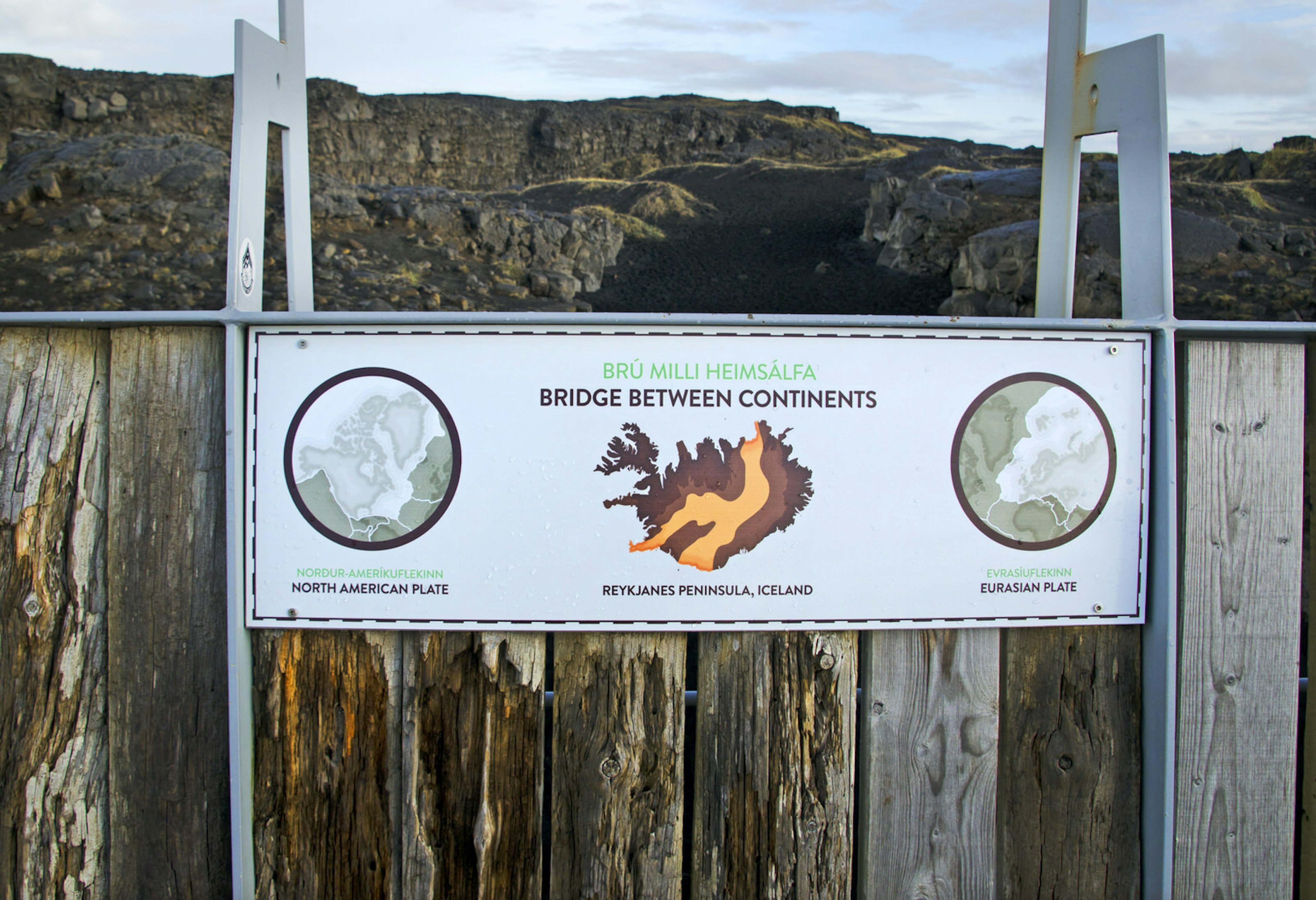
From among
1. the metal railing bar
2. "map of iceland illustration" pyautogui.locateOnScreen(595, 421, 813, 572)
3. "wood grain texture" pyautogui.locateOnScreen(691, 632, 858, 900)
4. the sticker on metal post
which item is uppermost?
the sticker on metal post

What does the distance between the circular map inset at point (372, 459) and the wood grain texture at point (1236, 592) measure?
1.46 m

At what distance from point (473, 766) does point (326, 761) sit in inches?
11.3

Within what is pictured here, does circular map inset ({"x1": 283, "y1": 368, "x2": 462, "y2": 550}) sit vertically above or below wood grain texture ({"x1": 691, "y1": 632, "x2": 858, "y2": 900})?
above

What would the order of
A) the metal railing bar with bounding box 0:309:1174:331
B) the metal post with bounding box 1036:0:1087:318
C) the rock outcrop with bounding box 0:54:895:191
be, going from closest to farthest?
the metal railing bar with bounding box 0:309:1174:331 < the metal post with bounding box 1036:0:1087:318 < the rock outcrop with bounding box 0:54:895:191

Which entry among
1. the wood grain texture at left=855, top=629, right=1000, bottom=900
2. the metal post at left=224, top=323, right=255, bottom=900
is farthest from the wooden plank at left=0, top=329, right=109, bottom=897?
the wood grain texture at left=855, top=629, right=1000, bottom=900

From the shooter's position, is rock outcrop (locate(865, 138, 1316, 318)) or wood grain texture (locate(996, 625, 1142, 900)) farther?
rock outcrop (locate(865, 138, 1316, 318))

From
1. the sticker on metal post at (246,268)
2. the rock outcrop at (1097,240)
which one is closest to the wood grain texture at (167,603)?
the sticker on metal post at (246,268)

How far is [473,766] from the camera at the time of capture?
1600 mm

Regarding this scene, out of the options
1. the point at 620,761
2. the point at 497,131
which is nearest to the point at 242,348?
the point at 620,761

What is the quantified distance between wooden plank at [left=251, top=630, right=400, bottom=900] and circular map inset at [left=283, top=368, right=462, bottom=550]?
222 mm

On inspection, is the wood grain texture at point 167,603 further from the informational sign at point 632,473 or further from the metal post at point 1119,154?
the metal post at point 1119,154

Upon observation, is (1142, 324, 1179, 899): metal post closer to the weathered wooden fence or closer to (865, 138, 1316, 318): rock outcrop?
the weathered wooden fence

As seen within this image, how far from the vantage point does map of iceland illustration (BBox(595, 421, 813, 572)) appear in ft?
5.08

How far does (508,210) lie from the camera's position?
38.2ft
